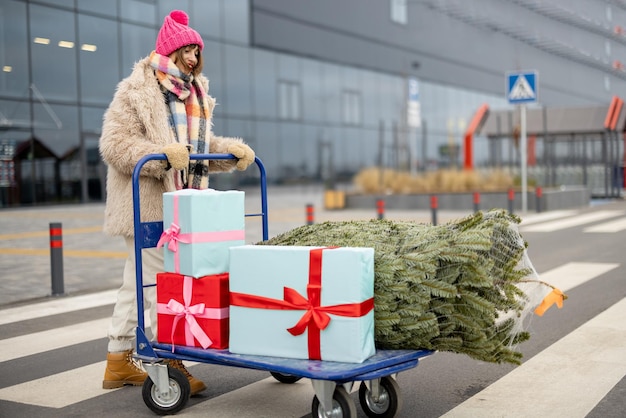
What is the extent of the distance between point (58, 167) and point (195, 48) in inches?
879

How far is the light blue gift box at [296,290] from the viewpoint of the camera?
3648mm

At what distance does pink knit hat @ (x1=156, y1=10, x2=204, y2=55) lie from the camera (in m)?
4.73

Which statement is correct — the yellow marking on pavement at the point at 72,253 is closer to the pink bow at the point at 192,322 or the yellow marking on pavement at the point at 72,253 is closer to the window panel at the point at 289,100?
the pink bow at the point at 192,322

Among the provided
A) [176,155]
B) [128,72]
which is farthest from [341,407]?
[128,72]

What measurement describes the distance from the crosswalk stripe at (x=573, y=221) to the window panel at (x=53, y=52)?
1589cm

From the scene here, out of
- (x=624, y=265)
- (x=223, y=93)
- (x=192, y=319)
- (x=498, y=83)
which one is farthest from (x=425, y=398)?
(x=498, y=83)

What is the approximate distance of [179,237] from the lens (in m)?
4.18

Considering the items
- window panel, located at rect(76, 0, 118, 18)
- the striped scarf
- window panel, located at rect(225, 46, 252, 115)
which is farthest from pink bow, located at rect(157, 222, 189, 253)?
window panel, located at rect(225, 46, 252, 115)

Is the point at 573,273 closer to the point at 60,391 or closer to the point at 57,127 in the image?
the point at 60,391

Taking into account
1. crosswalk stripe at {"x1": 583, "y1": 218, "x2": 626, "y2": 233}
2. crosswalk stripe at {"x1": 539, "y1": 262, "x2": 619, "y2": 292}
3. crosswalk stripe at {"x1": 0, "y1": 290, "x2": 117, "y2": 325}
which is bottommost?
crosswalk stripe at {"x1": 0, "y1": 290, "x2": 117, "y2": 325}

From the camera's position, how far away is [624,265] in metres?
9.95

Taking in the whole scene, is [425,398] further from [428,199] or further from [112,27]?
[112,27]

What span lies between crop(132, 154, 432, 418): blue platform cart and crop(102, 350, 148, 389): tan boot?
1.83ft

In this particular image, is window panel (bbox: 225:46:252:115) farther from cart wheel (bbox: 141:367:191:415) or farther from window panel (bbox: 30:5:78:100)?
cart wheel (bbox: 141:367:191:415)
